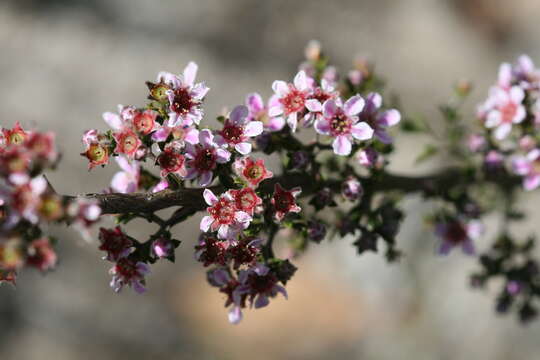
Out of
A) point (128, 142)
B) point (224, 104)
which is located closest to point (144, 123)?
point (128, 142)

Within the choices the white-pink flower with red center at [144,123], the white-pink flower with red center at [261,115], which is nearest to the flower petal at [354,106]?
the white-pink flower with red center at [261,115]

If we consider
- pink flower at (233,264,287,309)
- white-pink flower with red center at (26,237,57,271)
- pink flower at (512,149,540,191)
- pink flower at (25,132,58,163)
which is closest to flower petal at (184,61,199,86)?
pink flower at (25,132,58,163)

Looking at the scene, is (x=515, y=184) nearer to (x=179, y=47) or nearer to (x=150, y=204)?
(x=150, y=204)

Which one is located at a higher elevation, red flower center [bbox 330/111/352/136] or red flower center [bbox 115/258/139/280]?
red flower center [bbox 330/111/352/136]

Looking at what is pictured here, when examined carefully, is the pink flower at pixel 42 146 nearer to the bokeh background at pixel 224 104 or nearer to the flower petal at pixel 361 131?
the flower petal at pixel 361 131

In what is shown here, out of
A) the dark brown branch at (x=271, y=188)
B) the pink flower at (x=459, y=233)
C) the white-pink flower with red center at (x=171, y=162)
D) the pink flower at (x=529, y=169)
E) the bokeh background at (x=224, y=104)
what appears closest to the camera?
the dark brown branch at (x=271, y=188)

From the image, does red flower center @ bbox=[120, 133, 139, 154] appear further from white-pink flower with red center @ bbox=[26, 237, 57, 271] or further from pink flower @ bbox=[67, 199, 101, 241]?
white-pink flower with red center @ bbox=[26, 237, 57, 271]

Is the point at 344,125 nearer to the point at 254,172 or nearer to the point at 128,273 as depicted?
the point at 254,172
